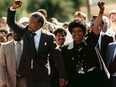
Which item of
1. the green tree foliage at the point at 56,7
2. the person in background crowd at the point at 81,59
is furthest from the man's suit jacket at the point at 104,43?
the green tree foliage at the point at 56,7

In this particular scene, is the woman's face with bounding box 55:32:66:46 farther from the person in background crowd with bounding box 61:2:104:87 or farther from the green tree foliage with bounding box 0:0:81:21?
the green tree foliage with bounding box 0:0:81:21

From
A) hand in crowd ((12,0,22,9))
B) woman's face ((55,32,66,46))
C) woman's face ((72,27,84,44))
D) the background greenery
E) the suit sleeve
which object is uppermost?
hand in crowd ((12,0,22,9))

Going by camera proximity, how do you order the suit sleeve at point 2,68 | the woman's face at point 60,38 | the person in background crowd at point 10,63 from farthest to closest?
the woman's face at point 60,38
the person in background crowd at point 10,63
the suit sleeve at point 2,68

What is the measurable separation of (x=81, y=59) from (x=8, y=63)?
1.68 metres

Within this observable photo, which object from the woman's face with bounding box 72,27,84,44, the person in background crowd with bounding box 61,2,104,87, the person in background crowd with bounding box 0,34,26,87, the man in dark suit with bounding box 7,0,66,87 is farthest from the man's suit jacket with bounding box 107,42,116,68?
the person in background crowd with bounding box 0,34,26,87

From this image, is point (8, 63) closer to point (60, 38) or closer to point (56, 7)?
point (60, 38)

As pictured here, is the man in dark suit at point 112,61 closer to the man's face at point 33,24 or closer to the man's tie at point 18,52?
the man's face at point 33,24

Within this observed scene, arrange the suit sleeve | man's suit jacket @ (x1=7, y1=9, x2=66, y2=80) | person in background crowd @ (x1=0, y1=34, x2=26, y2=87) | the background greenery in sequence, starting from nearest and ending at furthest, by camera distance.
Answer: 1. man's suit jacket @ (x1=7, y1=9, x2=66, y2=80)
2. the suit sleeve
3. person in background crowd @ (x1=0, y1=34, x2=26, y2=87)
4. the background greenery

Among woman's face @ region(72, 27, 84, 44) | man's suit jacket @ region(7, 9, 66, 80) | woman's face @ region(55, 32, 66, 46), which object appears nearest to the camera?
woman's face @ region(72, 27, 84, 44)

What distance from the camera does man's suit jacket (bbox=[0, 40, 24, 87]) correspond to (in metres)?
13.5

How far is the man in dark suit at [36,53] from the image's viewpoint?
42.2 ft

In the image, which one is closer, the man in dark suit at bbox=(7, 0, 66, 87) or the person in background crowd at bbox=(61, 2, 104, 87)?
the person in background crowd at bbox=(61, 2, 104, 87)

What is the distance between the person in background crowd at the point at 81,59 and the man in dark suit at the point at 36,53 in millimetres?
282

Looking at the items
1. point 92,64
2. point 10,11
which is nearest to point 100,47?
point 92,64
